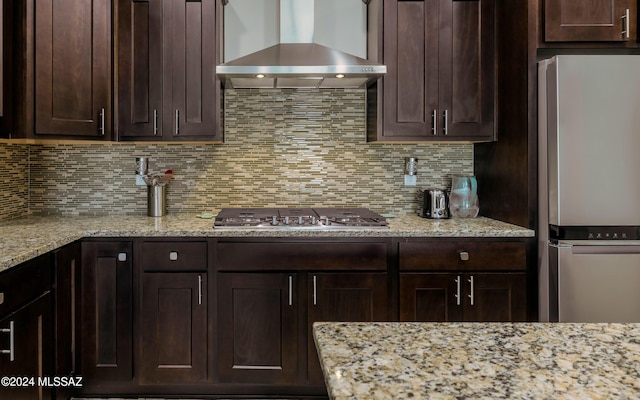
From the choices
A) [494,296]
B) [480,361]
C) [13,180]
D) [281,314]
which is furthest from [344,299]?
[13,180]

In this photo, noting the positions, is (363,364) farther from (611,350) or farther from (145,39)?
(145,39)

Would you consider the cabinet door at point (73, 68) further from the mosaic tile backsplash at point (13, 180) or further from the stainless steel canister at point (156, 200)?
the mosaic tile backsplash at point (13, 180)

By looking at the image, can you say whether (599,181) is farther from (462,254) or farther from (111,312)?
(111,312)

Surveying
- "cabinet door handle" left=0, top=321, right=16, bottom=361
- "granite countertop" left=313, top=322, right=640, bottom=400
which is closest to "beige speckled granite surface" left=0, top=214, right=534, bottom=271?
"cabinet door handle" left=0, top=321, right=16, bottom=361

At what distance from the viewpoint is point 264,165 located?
3.06 metres

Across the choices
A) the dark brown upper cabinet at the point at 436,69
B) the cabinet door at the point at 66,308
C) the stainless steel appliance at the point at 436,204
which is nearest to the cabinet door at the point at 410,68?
the dark brown upper cabinet at the point at 436,69

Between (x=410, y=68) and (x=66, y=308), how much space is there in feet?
7.06

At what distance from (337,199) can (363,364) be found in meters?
2.32

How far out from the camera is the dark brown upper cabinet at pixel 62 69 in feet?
7.30

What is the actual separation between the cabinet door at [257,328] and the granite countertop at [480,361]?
4.65 feet

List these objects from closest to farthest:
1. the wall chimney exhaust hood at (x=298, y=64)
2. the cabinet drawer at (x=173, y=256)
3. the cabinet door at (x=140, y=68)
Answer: the cabinet drawer at (x=173, y=256)
the wall chimney exhaust hood at (x=298, y=64)
the cabinet door at (x=140, y=68)

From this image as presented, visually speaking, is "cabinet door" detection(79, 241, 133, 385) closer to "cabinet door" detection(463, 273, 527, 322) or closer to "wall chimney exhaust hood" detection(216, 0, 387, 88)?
"wall chimney exhaust hood" detection(216, 0, 387, 88)

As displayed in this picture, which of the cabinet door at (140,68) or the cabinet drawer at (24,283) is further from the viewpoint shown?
the cabinet door at (140,68)

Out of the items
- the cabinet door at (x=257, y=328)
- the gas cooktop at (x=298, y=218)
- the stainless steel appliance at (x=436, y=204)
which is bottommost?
the cabinet door at (x=257, y=328)
